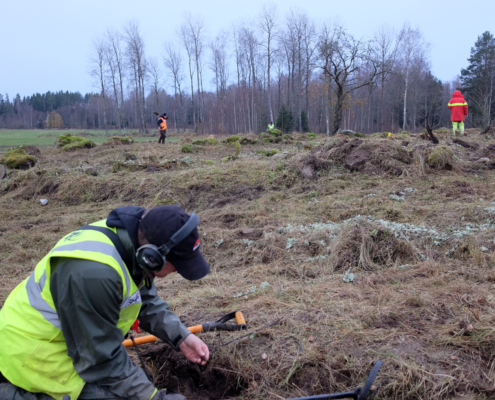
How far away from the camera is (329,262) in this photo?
455cm

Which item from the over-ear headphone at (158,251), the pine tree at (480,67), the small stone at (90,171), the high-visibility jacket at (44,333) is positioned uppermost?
the pine tree at (480,67)

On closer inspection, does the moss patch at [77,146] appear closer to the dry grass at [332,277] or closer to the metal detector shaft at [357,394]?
the dry grass at [332,277]

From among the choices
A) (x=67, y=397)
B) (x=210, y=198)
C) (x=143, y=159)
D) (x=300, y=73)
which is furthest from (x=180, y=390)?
(x=300, y=73)

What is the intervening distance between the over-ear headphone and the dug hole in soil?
1.35 meters

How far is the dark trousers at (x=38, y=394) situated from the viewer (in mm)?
1805

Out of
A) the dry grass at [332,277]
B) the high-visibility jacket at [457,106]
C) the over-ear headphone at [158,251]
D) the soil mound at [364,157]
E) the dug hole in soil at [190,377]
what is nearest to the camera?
the over-ear headphone at [158,251]

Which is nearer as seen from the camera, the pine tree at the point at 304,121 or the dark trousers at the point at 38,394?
the dark trousers at the point at 38,394

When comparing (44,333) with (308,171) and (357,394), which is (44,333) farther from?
(308,171)

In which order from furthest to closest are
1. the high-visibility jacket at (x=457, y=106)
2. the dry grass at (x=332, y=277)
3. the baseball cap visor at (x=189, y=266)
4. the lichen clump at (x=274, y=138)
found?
the lichen clump at (x=274, y=138) → the high-visibility jacket at (x=457, y=106) → the dry grass at (x=332, y=277) → the baseball cap visor at (x=189, y=266)

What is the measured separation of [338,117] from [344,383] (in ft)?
82.2

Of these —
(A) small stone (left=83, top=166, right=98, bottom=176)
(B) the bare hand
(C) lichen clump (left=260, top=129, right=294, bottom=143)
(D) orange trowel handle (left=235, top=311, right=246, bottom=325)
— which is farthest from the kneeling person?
(C) lichen clump (left=260, top=129, right=294, bottom=143)

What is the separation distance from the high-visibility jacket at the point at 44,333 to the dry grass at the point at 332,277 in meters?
1.16

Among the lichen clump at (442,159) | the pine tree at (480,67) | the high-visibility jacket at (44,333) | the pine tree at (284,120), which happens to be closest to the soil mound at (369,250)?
the high-visibility jacket at (44,333)

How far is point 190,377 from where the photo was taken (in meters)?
2.85
